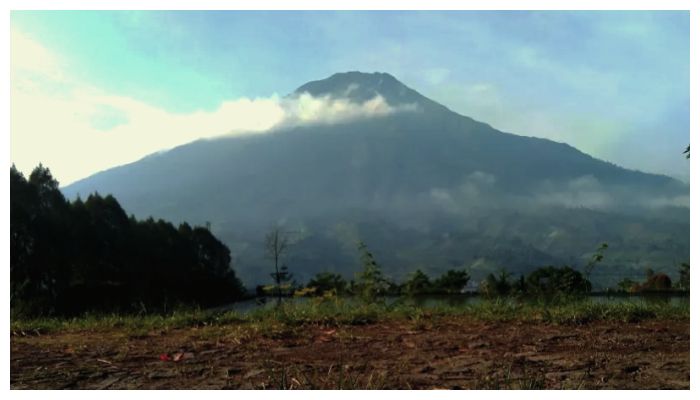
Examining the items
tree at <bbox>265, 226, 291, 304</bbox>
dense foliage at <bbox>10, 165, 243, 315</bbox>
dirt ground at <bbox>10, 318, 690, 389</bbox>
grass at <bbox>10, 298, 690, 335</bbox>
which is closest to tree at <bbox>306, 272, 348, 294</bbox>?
tree at <bbox>265, 226, 291, 304</bbox>

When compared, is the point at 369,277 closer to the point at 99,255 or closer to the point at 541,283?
the point at 541,283

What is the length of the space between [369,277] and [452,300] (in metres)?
0.93

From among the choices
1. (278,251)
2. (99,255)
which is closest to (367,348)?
(278,251)

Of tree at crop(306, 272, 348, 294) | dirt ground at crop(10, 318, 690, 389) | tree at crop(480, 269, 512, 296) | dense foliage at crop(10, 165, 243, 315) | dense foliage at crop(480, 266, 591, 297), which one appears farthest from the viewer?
dense foliage at crop(10, 165, 243, 315)

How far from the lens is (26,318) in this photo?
6.39 meters

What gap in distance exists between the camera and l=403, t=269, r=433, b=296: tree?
6.86m

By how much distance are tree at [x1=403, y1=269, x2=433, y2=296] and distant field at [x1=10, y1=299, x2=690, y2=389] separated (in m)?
0.69


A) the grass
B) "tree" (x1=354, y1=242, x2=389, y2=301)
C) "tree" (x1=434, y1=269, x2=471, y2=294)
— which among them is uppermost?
"tree" (x1=354, y1=242, x2=389, y2=301)

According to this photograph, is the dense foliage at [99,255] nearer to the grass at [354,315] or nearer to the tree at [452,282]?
the grass at [354,315]

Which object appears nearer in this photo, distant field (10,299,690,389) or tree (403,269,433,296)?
distant field (10,299,690,389)

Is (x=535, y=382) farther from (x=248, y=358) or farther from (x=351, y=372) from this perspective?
(x=248, y=358)

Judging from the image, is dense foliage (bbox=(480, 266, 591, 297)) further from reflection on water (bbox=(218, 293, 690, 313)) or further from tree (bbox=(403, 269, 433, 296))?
tree (bbox=(403, 269, 433, 296))

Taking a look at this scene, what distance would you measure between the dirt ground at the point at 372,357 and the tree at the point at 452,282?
214 centimetres

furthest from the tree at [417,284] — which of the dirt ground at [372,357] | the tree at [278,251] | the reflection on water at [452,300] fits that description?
the dirt ground at [372,357]
